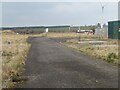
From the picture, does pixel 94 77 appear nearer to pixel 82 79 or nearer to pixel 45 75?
pixel 82 79

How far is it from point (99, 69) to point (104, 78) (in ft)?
8.43

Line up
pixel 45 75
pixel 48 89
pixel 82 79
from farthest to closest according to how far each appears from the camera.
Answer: pixel 45 75
pixel 82 79
pixel 48 89

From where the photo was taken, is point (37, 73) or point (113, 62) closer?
point (37, 73)

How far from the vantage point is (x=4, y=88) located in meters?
10.6

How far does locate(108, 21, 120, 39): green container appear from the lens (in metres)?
55.9

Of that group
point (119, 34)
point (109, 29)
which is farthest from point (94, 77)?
point (109, 29)

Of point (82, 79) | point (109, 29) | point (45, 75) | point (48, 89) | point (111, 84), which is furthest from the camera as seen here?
point (109, 29)

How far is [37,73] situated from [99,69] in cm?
284

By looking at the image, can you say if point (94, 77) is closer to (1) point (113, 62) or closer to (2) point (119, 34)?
(1) point (113, 62)

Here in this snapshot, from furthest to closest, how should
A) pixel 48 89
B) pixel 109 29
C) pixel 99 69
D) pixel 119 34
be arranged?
pixel 109 29 → pixel 119 34 → pixel 99 69 → pixel 48 89

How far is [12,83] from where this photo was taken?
11562 millimetres

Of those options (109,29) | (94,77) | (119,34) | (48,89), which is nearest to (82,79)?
(94,77)

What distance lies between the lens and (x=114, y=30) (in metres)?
58.1

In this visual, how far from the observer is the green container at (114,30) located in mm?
55906
